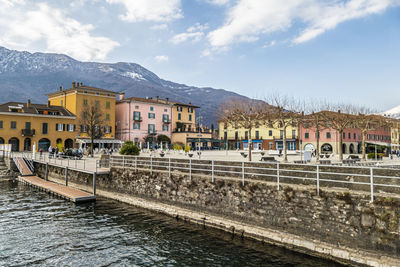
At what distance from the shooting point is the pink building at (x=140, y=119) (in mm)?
56062

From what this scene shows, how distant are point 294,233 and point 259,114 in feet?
73.1

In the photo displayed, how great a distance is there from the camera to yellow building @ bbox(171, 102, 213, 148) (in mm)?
60688

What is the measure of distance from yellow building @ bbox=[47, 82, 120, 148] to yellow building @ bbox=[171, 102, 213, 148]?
14.8 m

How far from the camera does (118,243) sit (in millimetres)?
9977

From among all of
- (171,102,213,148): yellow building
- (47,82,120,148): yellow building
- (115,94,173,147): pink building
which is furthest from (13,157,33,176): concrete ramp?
(171,102,213,148): yellow building

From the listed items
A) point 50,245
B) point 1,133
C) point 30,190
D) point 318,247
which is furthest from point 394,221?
point 1,133

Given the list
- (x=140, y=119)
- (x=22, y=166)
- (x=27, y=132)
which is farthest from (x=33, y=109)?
(x=22, y=166)

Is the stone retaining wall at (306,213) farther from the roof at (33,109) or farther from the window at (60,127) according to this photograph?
the roof at (33,109)

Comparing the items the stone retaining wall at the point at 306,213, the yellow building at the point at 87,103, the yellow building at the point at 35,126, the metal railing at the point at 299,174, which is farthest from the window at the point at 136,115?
the stone retaining wall at the point at 306,213

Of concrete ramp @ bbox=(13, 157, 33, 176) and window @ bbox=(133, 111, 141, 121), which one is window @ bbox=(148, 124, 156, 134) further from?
concrete ramp @ bbox=(13, 157, 33, 176)

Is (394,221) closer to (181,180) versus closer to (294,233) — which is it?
(294,233)

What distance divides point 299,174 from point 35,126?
45515 mm

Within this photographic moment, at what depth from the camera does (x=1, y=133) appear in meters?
41.2

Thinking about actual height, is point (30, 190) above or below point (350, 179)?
below
